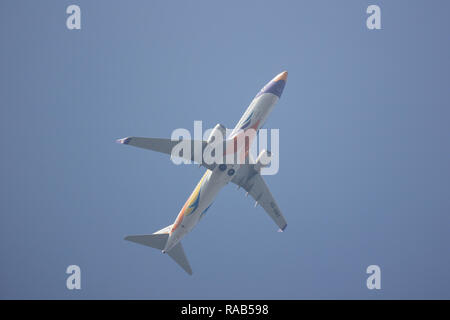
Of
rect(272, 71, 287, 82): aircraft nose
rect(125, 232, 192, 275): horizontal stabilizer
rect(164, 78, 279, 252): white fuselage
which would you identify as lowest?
rect(125, 232, 192, 275): horizontal stabilizer

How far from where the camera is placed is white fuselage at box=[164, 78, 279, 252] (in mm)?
43844

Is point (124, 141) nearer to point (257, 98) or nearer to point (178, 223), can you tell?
point (178, 223)

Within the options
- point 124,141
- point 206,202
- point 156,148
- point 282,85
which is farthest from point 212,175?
point 282,85

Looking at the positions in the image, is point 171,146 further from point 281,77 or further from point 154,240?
point 281,77

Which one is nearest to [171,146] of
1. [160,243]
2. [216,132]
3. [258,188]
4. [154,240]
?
[216,132]

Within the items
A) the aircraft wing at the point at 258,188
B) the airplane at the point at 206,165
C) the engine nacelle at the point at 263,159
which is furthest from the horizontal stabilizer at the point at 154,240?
the engine nacelle at the point at 263,159

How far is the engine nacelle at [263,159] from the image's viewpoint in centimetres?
4947

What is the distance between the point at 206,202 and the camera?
145 ft

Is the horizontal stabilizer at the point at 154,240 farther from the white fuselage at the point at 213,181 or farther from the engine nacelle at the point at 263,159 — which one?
the engine nacelle at the point at 263,159

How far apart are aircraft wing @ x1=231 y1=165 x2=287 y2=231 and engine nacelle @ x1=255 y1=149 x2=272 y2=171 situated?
71 centimetres

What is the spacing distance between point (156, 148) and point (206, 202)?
268 inches

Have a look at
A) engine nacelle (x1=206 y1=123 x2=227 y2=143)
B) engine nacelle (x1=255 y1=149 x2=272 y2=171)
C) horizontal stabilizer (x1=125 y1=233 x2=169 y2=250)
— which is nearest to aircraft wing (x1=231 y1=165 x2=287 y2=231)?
engine nacelle (x1=255 y1=149 x2=272 y2=171)

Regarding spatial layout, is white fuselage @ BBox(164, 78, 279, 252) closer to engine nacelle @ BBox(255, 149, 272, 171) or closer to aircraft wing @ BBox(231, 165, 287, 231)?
engine nacelle @ BBox(255, 149, 272, 171)

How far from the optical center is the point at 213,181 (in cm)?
4378
